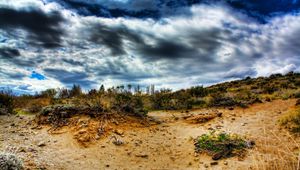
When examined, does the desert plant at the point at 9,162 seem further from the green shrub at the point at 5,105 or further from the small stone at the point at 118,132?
the green shrub at the point at 5,105

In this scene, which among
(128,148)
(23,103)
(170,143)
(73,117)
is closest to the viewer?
(128,148)

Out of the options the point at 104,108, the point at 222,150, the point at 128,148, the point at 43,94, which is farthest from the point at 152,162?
the point at 43,94

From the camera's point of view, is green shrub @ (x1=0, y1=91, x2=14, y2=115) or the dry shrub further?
green shrub @ (x1=0, y1=91, x2=14, y2=115)

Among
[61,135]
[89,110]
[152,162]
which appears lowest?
[152,162]

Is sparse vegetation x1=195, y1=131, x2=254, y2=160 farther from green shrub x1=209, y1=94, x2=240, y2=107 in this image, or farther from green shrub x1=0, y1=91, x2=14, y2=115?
green shrub x1=0, y1=91, x2=14, y2=115

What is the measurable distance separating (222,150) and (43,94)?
50.3 feet

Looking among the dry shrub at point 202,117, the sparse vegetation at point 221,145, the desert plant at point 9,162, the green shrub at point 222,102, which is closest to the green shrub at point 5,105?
the desert plant at point 9,162

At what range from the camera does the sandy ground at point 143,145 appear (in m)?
8.80

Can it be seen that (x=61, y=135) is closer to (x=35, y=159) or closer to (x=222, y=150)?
(x=35, y=159)

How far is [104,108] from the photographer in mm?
12523

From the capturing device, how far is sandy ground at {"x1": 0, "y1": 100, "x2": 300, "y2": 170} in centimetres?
880

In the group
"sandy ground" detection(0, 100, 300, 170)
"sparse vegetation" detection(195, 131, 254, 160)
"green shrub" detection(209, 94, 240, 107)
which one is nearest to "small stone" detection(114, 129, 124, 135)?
"sandy ground" detection(0, 100, 300, 170)

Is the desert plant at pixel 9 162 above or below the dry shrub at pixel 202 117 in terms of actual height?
below

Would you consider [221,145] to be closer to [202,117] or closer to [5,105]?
[202,117]
